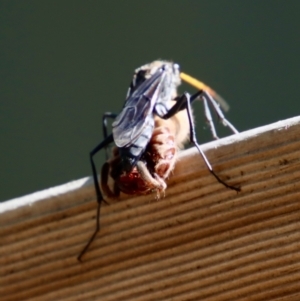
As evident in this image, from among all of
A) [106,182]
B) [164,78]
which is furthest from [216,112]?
[106,182]

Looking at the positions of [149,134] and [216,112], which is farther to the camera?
[216,112]

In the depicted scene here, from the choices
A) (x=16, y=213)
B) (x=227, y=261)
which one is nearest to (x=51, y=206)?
(x=16, y=213)

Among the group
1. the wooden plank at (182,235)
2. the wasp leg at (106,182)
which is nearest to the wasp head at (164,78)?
the wasp leg at (106,182)

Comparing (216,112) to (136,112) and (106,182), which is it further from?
(106,182)

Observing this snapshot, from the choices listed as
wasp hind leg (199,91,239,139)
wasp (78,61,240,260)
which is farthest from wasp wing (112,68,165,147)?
wasp hind leg (199,91,239,139)

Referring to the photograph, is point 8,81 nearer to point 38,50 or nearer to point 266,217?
point 38,50

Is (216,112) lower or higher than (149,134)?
lower

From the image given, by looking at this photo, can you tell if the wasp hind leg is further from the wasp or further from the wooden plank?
the wooden plank
